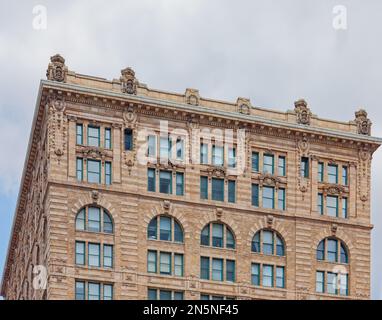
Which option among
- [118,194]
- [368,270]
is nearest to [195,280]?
[118,194]

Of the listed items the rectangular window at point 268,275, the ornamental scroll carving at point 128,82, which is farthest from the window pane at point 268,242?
the ornamental scroll carving at point 128,82

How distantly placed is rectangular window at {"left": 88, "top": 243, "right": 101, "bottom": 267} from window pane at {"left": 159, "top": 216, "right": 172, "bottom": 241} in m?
5.45

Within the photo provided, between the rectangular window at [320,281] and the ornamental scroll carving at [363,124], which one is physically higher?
the ornamental scroll carving at [363,124]

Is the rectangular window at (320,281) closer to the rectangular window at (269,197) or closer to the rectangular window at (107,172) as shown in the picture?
the rectangular window at (269,197)

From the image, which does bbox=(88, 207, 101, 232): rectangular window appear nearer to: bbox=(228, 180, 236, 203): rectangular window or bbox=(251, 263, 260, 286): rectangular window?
bbox=(228, 180, 236, 203): rectangular window

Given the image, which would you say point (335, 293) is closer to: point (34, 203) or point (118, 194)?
point (118, 194)

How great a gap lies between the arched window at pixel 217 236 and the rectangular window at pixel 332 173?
36.9 feet

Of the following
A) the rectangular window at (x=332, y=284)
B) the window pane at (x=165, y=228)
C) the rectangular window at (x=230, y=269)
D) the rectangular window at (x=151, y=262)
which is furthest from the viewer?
the rectangular window at (x=332, y=284)

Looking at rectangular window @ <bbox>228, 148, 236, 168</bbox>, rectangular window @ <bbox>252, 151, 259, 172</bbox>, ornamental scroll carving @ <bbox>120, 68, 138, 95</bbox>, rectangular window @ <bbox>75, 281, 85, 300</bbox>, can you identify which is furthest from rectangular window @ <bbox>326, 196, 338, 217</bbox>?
rectangular window @ <bbox>75, 281, 85, 300</bbox>

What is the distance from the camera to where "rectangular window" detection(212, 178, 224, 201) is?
9638 centimetres

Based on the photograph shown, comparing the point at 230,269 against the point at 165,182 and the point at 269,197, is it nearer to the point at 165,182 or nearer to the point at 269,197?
the point at 269,197

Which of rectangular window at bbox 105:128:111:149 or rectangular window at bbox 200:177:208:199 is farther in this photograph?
rectangular window at bbox 200:177:208:199

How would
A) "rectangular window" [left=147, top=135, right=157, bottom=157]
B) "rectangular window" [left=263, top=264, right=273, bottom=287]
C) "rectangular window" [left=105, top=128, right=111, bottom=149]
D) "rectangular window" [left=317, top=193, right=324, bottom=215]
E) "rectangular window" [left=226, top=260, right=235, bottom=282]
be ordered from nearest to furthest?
"rectangular window" [left=105, top=128, right=111, bottom=149] < "rectangular window" [left=147, top=135, right=157, bottom=157] < "rectangular window" [left=226, top=260, right=235, bottom=282] < "rectangular window" [left=263, top=264, right=273, bottom=287] < "rectangular window" [left=317, top=193, right=324, bottom=215]

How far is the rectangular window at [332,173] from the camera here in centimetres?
10137
